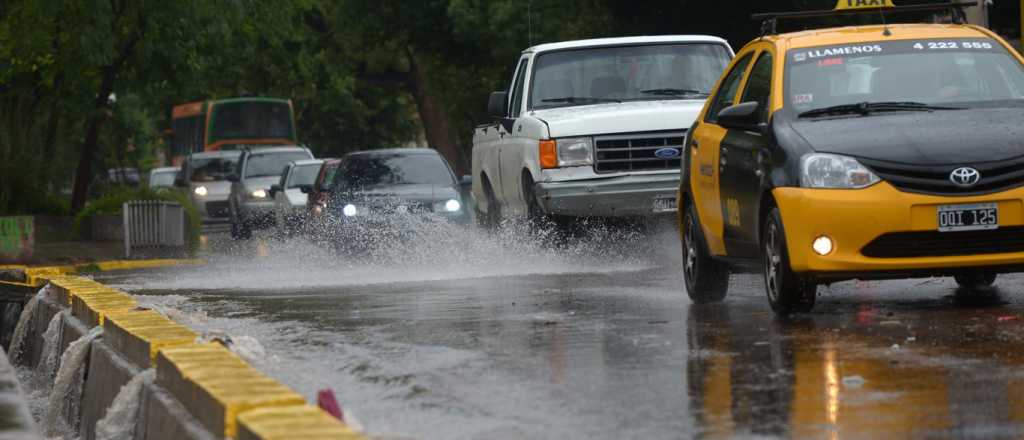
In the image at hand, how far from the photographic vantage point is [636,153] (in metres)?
16.4

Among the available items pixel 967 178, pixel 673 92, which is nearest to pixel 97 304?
pixel 967 178

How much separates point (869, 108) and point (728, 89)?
5.26 ft

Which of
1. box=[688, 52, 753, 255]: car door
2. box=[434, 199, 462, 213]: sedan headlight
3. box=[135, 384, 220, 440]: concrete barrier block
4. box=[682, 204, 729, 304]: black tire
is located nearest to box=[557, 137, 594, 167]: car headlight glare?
box=[688, 52, 753, 255]: car door

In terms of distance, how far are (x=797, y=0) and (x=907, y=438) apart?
1070 inches

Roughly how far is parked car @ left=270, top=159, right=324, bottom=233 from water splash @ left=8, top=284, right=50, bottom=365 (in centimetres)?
1518

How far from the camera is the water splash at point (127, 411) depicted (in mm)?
7629

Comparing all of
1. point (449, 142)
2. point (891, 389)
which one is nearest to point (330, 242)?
point (891, 389)

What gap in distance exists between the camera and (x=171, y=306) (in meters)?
13.3

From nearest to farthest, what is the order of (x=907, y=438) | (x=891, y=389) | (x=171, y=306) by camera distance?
(x=907, y=438) < (x=891, y=389) < (x=171, y=306)

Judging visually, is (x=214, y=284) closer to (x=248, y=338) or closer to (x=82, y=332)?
(x=82, y=332)

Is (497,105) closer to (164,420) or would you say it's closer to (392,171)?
(392,171)

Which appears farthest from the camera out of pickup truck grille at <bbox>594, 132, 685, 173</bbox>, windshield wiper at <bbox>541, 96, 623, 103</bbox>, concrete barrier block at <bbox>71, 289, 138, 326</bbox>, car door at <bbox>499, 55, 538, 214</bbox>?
windshield wiper at <bbox>541, 96, 623, 103</bbox>

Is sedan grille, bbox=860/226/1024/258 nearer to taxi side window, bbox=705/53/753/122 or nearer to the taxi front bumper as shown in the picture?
the taxi front bumper

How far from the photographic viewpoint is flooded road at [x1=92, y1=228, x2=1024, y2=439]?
641 centimetres
